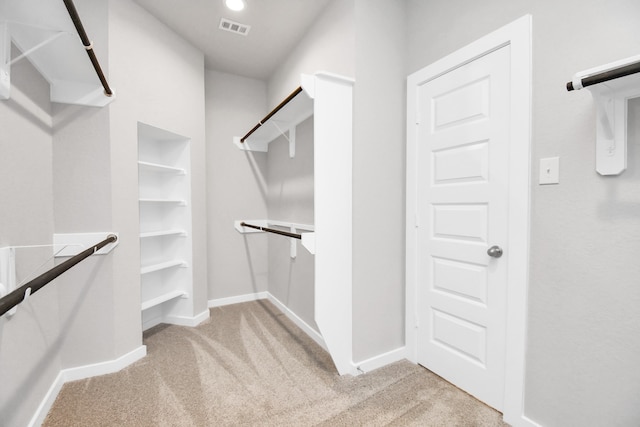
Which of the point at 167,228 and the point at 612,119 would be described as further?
the point at 167,228

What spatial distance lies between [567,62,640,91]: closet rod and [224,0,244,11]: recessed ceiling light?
2092mm

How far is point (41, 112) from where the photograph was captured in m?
1.56

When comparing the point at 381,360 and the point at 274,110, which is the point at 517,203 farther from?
the point at 274,110

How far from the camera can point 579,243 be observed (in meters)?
1.17

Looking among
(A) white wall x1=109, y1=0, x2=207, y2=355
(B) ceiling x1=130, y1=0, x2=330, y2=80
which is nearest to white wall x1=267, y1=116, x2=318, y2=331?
(B) ceiling x1=130, y1=0, x2=330, y2=80

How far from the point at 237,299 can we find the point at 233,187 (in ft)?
4.17

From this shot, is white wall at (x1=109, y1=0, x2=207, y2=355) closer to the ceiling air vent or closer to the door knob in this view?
the ceiling air vent

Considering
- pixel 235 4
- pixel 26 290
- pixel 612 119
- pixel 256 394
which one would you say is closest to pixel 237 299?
pixel 256 394

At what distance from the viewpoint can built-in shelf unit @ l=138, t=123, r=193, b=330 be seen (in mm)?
2467

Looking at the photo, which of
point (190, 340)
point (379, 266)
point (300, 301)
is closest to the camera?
point (379, 266)

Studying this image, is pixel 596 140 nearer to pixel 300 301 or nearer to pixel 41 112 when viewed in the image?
pixel 300 301

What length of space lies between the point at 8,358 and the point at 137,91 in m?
1.68

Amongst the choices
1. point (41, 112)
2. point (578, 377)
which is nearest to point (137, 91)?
point (41, 112)

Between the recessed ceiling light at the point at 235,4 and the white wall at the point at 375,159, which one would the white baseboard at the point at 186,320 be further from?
the recessed ceiling light at the point at 235,4
